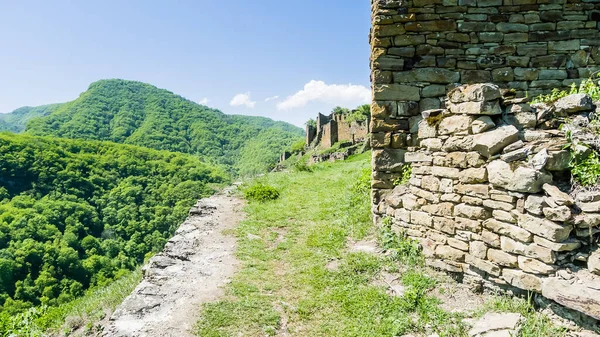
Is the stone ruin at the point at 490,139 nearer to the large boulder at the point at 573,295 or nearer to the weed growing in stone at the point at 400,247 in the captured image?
the large boulder at the point at 573,295

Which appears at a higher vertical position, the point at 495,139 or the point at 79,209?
the point at 495,139

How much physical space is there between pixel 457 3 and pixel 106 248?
50.6 m

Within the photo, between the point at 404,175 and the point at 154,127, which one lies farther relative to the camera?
the point at 154,127

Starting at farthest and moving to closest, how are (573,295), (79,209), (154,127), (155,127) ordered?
(155,127) < (154,127) < (79,209) < (573,295)

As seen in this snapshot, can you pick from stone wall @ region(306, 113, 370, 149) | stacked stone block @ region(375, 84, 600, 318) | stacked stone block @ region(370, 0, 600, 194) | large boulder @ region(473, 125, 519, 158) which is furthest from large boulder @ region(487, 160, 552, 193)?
stone wall @ region(306, 113, 370, 149)

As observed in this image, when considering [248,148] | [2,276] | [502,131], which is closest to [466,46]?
[502,131]

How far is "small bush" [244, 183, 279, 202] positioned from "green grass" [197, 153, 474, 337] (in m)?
1.79

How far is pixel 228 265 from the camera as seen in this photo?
5449 mm

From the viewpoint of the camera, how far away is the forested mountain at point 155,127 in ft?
336

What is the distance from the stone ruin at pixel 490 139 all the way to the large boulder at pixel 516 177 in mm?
11

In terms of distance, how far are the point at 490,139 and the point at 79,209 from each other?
60.9m

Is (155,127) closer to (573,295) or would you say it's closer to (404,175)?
(404,175)

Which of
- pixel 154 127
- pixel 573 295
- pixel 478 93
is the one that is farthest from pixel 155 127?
pixel 573 295

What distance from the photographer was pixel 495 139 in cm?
374
